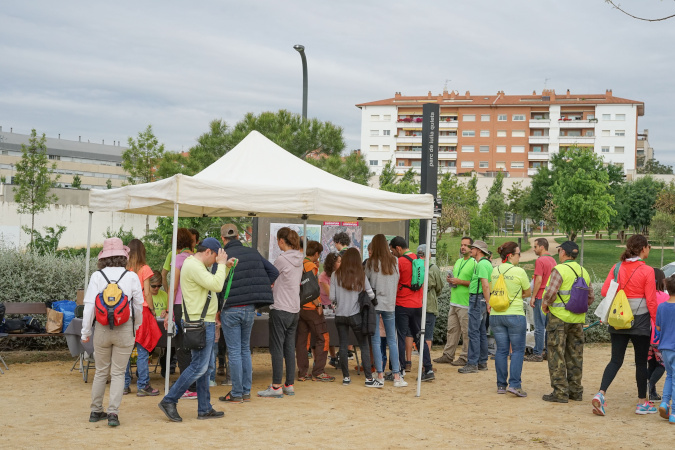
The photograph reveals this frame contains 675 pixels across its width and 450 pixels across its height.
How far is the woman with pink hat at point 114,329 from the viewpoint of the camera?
6.04 meters

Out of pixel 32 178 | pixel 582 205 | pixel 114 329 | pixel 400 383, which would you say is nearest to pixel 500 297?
pixel 400 383

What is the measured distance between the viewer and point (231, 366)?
7215mm

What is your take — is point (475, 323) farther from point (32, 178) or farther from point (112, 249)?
point (32, 178)

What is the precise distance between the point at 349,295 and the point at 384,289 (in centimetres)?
45

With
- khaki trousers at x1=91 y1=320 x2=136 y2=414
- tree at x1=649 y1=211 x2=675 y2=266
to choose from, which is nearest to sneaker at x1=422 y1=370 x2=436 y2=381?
khaki trousers at x1=91 y1=320 x2=136 y2=414

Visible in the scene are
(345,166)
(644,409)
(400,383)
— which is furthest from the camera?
(345,166)

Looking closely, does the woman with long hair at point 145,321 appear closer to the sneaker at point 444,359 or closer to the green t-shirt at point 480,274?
the green t-shirt at point 480,274

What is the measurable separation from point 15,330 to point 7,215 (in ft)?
99.7

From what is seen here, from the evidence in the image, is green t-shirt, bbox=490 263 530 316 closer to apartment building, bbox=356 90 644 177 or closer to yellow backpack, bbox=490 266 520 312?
yellow backpack, bbox=490 266 520 312

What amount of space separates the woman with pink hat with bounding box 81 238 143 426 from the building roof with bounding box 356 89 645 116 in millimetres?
86140

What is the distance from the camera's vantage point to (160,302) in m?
8.16

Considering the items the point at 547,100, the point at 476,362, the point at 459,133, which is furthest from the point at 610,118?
the point at 476,362

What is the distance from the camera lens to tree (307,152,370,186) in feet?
55.3

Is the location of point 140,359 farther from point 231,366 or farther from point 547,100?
point 547,100
